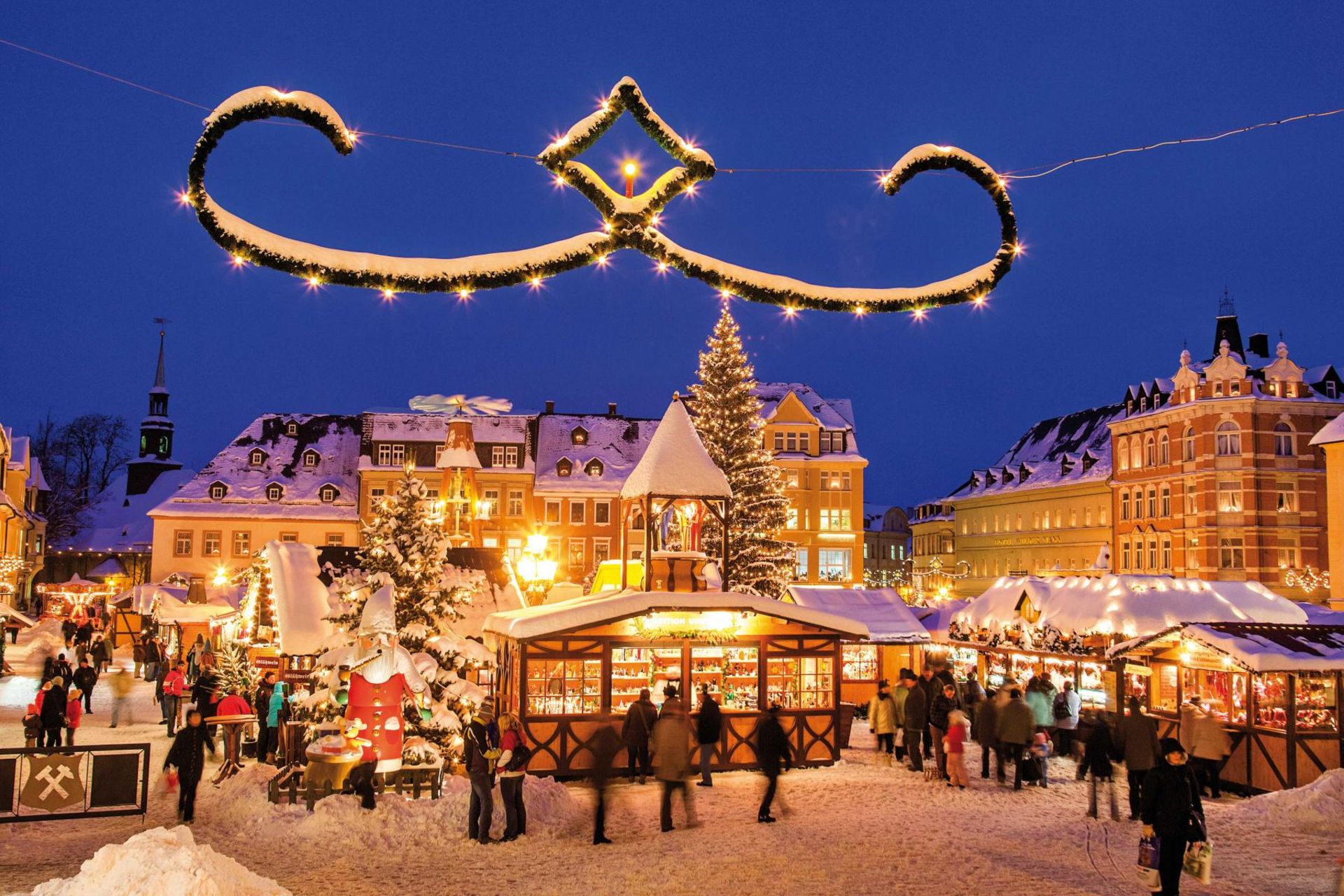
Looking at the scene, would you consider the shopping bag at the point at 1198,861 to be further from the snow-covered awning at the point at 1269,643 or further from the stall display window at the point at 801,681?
the stall display window at the point at 801,681

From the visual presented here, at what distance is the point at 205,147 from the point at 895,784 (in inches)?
555

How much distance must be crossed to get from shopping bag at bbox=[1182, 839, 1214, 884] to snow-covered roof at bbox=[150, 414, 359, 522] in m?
46.9

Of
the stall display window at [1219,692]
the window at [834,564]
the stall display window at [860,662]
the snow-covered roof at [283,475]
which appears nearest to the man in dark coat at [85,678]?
the stall display window at [860,662]

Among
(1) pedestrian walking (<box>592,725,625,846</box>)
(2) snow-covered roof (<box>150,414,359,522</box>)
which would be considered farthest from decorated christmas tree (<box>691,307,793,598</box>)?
(2) snow-covered roof (<box>150,414,359,522</box>)

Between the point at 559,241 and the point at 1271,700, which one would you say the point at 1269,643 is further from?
the point at 559,241

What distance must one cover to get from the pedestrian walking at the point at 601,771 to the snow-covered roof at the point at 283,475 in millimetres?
42746

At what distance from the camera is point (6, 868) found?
33.2ft

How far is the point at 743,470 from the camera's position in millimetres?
31062

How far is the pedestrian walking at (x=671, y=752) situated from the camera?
39.1ft

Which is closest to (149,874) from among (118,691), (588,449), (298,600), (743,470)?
(298,600)

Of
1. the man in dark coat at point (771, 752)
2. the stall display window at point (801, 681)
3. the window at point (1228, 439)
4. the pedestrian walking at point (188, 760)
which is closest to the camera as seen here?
the pedestrian walking at point (188, 760)

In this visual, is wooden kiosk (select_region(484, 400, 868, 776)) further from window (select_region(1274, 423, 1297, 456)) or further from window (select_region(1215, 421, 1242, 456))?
window (select_region(1274, 423, 1297, 456))

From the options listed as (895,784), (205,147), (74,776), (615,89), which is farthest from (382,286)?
(895,784)

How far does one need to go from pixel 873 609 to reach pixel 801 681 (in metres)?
10.3
